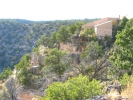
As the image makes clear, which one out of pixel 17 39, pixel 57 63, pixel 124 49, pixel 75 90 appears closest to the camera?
pixel 75 90

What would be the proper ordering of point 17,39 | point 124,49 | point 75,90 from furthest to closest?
point 17,39 → point 124,49 → point 75,90

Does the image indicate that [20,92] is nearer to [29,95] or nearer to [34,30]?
[29,95]

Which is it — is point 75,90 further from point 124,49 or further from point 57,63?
point 57,63

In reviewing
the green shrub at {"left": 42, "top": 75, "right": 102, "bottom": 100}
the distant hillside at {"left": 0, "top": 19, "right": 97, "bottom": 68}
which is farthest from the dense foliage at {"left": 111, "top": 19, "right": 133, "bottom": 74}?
the distant hillside at {"left": 0, "top": 19, "right": 97, "bottom": 68}

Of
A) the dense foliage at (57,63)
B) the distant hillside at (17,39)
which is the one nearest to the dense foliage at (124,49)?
the dense foliage at (57,63)

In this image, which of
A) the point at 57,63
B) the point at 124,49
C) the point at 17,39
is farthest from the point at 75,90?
the point at 17,39

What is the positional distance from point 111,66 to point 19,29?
95058 millimetres

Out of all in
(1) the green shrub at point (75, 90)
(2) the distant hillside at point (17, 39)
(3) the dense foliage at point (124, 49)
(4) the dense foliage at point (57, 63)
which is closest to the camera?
(1) the green shrub at point (75, 90)

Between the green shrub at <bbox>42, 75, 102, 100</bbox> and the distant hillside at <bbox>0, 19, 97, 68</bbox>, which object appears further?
the distant hillside at <bbox>0, 19, 97, 68</bbox>

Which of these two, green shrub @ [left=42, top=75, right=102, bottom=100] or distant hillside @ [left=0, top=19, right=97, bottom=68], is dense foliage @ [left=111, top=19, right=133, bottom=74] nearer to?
green shrub @ [left=42, top=75, right=102, bottom=100]

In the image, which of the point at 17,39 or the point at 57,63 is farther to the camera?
the point at 17,39

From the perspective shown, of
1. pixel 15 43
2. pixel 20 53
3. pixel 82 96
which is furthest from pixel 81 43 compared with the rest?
pixel 15 43

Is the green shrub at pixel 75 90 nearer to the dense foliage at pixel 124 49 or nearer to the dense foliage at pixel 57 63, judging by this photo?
the dense foliage at pixel 124 49

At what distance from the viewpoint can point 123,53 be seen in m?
20.4
